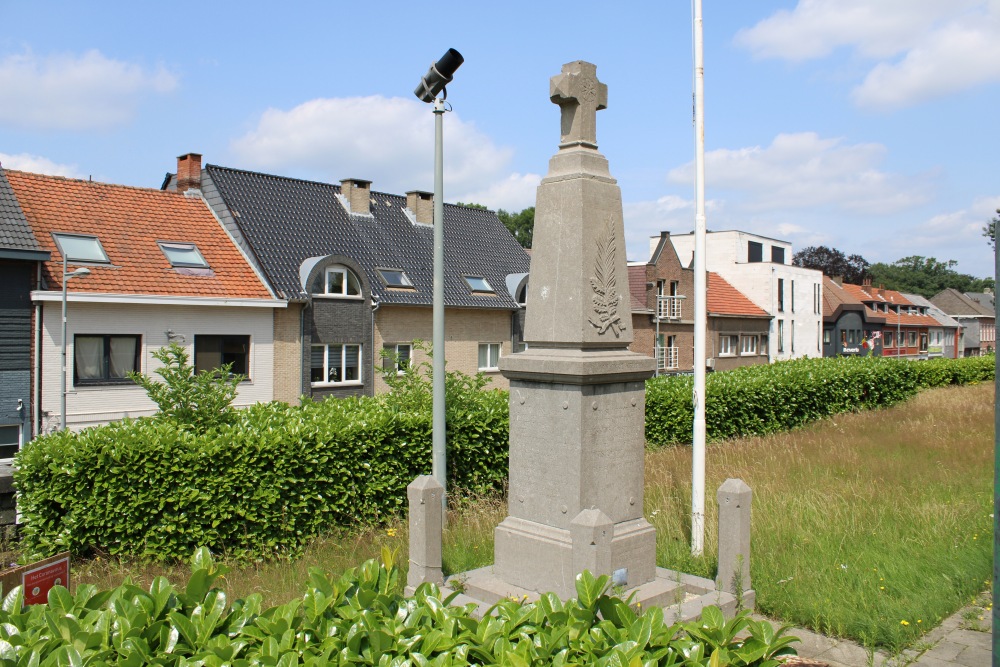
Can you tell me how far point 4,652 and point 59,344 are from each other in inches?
840

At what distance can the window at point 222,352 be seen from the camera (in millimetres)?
24281

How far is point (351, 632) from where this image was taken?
117 inches

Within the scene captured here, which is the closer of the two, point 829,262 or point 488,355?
point 488,355

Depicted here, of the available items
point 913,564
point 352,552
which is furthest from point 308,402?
point 913,564

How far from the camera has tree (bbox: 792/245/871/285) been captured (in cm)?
8262

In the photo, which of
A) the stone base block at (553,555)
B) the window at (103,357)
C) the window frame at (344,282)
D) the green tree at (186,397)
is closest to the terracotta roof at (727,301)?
the window frame at (344,282)

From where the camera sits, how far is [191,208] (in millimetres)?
27359

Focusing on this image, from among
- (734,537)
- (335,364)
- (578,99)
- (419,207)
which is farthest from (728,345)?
(578,99)

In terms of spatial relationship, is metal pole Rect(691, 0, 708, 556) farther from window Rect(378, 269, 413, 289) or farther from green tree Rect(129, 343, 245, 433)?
window Rect(378, 269, 413, 289)

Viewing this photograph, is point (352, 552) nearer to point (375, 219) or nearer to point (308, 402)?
point (308, 402)

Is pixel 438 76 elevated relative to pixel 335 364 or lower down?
elevated

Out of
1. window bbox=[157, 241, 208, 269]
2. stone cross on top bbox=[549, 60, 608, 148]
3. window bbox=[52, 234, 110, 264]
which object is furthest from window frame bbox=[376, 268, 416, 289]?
stone cross on top bbox=[549, 60, 608, 148]

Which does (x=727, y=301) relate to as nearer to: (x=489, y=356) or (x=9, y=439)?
(x=489, y=356)

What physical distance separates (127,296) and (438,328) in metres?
16.2
